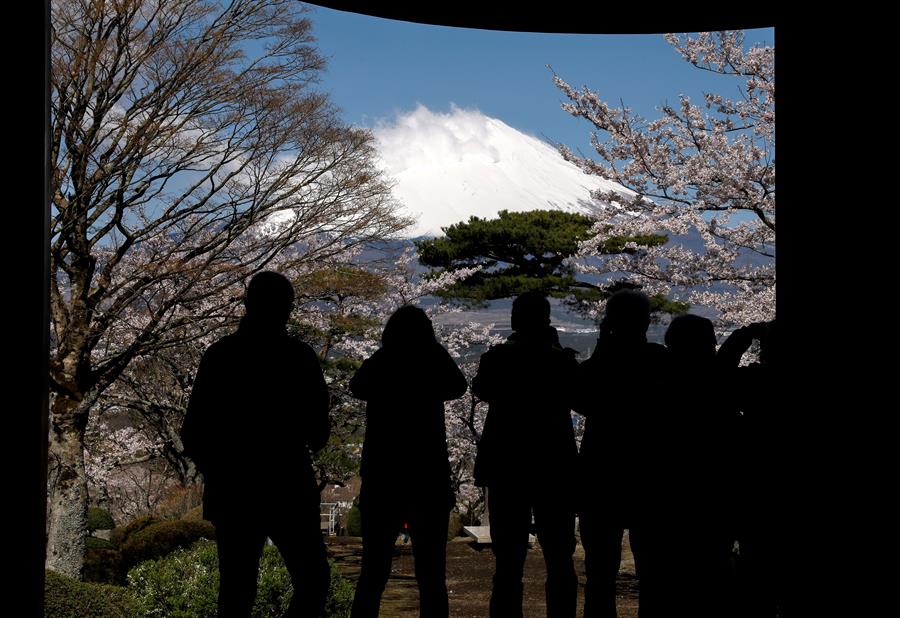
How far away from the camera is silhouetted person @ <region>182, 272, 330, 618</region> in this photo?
10.1 feet

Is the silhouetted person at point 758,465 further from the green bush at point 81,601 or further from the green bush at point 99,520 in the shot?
the green bush at point 99,520

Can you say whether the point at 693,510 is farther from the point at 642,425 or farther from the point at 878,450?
the point at 878,450

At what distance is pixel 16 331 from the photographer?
279 cm

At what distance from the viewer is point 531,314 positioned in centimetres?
357

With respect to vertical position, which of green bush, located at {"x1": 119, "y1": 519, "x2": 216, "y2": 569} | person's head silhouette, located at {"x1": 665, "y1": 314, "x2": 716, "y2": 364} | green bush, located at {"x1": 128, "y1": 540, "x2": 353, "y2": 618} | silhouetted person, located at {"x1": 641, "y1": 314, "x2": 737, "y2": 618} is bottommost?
green bush, located at {"x1": 119, "y1": 519, "x2": 216, "y2": 569}

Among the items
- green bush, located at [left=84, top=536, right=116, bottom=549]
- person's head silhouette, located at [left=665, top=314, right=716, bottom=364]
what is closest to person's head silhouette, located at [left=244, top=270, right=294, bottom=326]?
person's head silhouette, located at [left=665, top=314, right=716, bottom=364]

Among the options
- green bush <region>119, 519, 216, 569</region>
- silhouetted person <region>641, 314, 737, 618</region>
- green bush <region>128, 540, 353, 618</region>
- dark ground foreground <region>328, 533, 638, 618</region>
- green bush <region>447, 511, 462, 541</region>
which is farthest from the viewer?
green bush <region>447, 511, 462, 541</region>

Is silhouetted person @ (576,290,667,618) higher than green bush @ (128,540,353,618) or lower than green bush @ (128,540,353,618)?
higher

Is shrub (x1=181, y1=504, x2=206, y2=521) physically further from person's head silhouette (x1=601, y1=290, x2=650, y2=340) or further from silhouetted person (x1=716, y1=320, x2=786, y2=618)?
person's head silhouette (x1=601, y1=290, x2=650, y2=340)

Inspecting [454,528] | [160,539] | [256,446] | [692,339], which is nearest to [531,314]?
[692,339]

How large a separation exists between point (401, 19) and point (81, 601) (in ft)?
15.6

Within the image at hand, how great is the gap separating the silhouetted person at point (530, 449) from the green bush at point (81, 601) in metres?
4.03

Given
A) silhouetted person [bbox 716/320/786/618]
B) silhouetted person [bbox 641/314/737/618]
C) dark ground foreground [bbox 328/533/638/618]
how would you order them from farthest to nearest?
dark ground foreground [bbox 328/533/638/618] → silhouetted person [bbox 716/320/786/618] → silhouetted person [bbox 641/314/737/618]

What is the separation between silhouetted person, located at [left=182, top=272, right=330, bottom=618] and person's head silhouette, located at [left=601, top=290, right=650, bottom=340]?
46.5 inches
